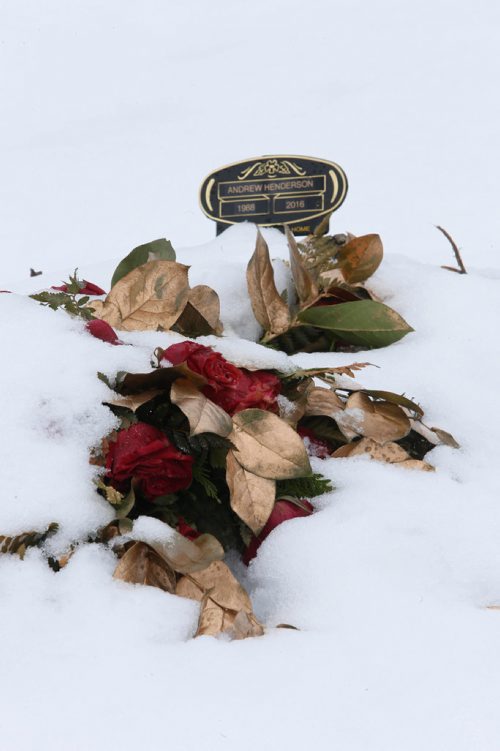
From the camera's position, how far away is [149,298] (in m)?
0.83

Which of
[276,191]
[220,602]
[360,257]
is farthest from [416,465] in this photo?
[276,191]

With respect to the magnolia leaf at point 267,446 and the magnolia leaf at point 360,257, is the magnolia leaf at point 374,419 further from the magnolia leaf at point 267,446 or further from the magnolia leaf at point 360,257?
the magnolia leaf at point 360,257

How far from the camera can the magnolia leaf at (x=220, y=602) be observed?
21.5 inches

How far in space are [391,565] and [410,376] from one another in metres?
0.41

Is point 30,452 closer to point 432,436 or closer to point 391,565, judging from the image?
point 391,565

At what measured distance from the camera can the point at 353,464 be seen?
2.54 ft

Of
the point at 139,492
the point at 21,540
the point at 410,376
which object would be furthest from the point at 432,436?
the point at 21,540

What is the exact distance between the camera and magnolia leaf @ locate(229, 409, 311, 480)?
663 millimetres

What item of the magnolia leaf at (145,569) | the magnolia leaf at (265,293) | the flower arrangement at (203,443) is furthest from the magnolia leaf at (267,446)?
the magnolia leaf at (265,293)

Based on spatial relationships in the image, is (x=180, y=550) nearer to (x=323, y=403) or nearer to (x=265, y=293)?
(x=323, y=403)

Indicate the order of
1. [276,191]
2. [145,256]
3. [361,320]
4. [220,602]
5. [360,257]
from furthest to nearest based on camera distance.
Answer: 1. [276,191]
2. [360,257]
3. [361,320]
4. [145,256]
5. [220,602]

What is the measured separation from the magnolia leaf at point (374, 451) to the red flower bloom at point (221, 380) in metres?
0.12

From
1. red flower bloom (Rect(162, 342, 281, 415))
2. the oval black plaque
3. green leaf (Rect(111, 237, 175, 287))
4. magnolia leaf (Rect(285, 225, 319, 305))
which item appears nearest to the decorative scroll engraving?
the oval black plaque

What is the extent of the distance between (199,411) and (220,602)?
0.49 ft
